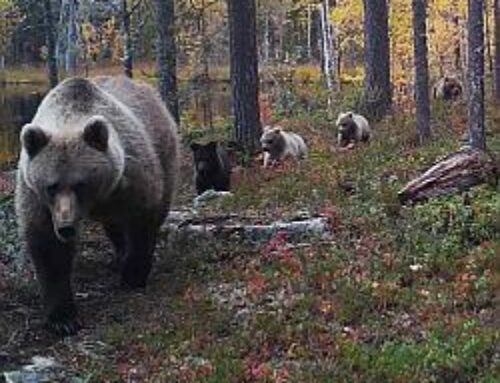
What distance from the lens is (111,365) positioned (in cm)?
772

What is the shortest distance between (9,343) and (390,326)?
10.2 feet

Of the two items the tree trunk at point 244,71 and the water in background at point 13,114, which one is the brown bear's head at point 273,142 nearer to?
the tree trunk at point 244,71

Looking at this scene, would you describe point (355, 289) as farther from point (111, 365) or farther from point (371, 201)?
point (371, 201)

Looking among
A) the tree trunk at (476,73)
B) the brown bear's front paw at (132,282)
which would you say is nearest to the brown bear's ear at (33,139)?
the brown bear's front paw at (132,282)

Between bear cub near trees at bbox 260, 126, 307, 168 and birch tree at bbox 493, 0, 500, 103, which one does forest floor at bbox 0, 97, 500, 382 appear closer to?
Answer: bear cub near trees at bbox 260, 126, 307, 168

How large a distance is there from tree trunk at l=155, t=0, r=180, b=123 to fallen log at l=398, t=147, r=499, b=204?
1077 centimetres

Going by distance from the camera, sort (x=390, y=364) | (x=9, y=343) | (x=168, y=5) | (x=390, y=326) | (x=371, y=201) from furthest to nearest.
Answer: (x=168, y=5)
(x=371, y=201)
(x=9, y=343)
(x=390, y=326)
(x=390, y=364)

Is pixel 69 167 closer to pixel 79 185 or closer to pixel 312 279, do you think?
pixel 79 185

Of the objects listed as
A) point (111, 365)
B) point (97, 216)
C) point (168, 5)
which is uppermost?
point (168, 5)

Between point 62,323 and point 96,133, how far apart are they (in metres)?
1.67

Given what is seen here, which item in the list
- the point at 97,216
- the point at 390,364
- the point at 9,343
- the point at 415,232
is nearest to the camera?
the point at 390,364

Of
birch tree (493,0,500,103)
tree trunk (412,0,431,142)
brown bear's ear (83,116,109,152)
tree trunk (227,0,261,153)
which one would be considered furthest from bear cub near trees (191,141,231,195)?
birch tree (493,0,500,103)

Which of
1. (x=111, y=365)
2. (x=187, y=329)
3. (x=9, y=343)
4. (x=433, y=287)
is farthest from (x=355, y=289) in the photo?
(x=9, y=343)

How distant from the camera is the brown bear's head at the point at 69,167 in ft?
26.1
